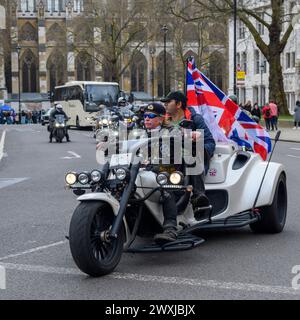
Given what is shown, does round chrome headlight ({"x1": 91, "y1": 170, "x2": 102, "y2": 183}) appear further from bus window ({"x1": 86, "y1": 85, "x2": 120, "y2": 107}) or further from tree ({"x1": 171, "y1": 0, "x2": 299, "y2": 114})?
bus window ({"x1": 86, "y1": 85, "x2": 120, "y2": 107})

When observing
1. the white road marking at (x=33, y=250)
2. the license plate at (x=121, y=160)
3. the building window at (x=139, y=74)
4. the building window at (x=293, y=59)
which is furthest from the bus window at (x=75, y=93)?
the license plate at (x=121, y=160)

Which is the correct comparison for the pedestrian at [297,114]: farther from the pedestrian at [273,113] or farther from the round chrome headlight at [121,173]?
the round chrome headlight at [121,173]

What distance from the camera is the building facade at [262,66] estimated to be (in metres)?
63.9

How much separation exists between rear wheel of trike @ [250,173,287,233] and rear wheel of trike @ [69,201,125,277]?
2.37 meters

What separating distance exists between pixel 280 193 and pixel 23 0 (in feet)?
317

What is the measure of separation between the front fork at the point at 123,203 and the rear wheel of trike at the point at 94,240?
8 centimetres

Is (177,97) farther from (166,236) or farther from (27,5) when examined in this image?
(27,5)

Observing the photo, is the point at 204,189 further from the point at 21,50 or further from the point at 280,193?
the point at 21,50

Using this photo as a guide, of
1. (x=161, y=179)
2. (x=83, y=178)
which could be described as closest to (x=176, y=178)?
(x=161, y=179)

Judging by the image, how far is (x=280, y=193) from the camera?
8883 mm

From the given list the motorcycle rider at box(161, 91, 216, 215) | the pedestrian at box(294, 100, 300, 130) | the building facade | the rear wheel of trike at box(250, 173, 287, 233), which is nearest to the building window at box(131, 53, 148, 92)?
the building facade

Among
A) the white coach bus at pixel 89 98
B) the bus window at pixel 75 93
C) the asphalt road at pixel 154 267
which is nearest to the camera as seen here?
the asphalt road at pixel 154 267

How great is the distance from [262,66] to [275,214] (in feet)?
199
